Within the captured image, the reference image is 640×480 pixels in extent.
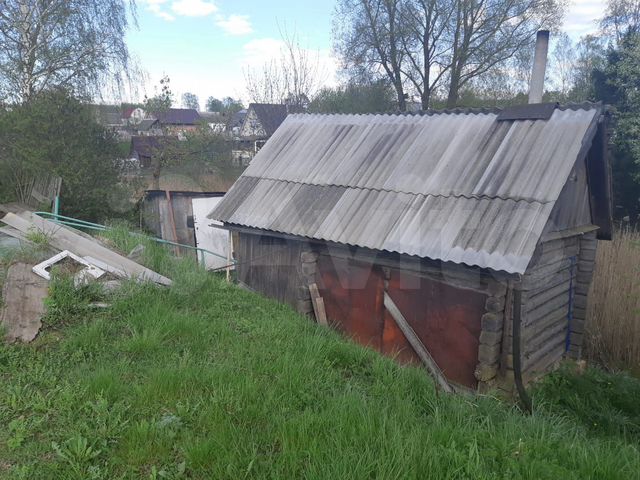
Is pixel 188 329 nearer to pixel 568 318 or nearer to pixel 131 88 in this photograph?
pixel 568 318

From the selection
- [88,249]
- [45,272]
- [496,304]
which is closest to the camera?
[45,272]

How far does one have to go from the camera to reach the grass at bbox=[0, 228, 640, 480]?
97.3 inches

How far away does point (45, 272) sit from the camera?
4781 millimetres

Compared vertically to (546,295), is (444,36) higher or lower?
higher

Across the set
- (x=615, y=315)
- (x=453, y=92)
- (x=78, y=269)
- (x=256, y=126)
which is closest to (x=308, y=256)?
(x=78, y=269)

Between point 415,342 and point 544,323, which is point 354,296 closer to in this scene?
point 415,342

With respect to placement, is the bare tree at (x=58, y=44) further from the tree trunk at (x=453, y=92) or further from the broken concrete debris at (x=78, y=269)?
the tree trunk at (x=453, y=92)

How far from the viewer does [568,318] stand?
7.31 m

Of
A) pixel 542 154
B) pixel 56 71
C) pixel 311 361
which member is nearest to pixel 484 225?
pixel 542 154

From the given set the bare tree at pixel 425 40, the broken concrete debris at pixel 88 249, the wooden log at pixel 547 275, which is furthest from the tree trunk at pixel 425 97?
the broken concrete debris at pixel 88 249

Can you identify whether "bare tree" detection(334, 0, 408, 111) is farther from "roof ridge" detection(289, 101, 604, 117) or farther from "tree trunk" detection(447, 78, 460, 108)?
"roof ridge" detection(289, 101, 604, 117)

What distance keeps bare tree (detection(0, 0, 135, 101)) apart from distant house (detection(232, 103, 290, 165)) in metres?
6.27

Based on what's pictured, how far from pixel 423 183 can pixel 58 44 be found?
1417cm

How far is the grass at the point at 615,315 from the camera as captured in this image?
8.36 meters
